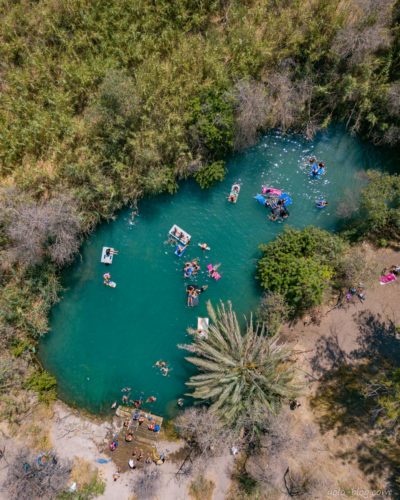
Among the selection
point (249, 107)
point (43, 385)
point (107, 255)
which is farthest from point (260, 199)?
point (43, 385)

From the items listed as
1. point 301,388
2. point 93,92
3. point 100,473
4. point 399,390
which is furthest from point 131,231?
point 399,390

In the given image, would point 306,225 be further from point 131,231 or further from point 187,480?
point 187,480

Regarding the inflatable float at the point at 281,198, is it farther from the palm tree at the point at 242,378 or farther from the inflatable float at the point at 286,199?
the palm tree at the point at 242,378

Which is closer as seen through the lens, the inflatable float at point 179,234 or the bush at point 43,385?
the bush at point 43,385

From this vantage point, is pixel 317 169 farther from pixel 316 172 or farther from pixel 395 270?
pixel 395 270

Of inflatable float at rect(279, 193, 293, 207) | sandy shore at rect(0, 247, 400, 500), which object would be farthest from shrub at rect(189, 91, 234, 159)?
sandy shore at rect(0, 247, 400, 500)

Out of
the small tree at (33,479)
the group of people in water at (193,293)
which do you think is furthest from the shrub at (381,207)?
the small tree at (33,479)

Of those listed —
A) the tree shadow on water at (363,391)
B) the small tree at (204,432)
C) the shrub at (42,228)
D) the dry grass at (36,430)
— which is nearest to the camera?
the shrub at (42,228)

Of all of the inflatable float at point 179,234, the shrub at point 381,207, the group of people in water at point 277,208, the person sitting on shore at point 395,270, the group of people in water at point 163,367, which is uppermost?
the shrub at point 381,207
